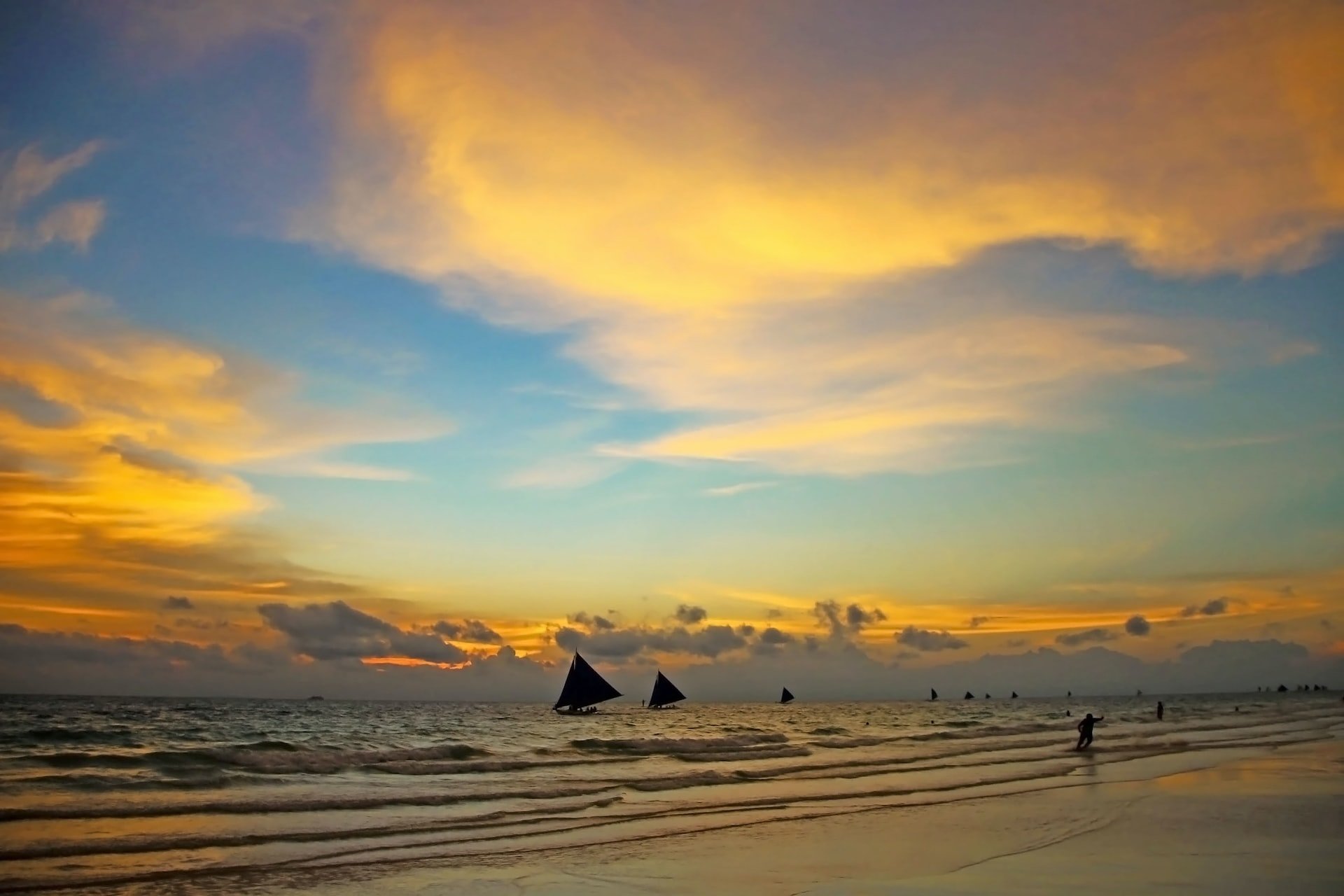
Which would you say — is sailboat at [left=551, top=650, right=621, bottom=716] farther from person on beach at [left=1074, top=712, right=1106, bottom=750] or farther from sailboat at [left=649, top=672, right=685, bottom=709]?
person on beach at [left=1074, top=712, right=1106, bottom=750]

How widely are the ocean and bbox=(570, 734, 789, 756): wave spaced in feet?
0.72

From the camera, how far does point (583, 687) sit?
310 ft

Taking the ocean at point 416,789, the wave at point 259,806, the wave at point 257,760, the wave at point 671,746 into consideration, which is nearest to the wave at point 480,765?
the ocean at point 416,789

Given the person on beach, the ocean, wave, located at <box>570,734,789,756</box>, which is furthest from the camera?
wave, located at <box>570,734,789,756</box>

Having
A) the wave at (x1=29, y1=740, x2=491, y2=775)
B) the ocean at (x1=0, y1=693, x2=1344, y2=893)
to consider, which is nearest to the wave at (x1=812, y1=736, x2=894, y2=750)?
the ocean at (x1=0, y1=693, x2=1344, y2=893)

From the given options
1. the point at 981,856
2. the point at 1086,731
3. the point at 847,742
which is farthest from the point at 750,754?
the point at 981,856

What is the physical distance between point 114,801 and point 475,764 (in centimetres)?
1315

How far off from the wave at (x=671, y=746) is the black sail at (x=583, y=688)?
44982mm

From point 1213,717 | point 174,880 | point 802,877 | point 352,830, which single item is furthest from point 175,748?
point 1213,717

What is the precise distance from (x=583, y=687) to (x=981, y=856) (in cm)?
8207

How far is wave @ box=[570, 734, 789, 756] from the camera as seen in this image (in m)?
42.2

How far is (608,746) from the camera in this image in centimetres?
4441

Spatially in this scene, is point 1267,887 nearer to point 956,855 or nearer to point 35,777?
point 956,855

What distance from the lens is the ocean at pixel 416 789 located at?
16.2 meters
